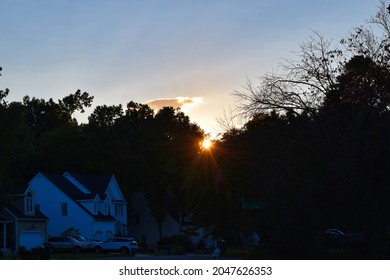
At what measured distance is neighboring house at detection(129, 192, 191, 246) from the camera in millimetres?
80812

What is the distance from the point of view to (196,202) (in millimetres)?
47625

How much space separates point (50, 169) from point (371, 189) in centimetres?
5256

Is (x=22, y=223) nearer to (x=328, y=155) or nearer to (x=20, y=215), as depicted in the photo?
(x=20, y=215)

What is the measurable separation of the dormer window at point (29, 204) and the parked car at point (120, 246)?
25.0 feet

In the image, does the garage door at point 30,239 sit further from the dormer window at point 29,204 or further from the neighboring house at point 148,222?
the neighboring house at point 148,222

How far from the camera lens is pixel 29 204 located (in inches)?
2468

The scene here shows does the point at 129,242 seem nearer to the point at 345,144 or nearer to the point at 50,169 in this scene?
the point at 50,169

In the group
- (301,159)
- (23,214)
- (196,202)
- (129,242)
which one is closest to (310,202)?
(301,159)

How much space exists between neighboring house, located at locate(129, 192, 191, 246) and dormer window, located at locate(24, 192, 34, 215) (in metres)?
19.1

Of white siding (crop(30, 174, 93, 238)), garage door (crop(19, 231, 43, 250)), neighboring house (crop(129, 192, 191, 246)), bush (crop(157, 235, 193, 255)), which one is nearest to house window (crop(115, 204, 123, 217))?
neighboring house (crop(129, 192, 191, 246))

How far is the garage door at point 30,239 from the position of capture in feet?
197

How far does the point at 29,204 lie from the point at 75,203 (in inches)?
284

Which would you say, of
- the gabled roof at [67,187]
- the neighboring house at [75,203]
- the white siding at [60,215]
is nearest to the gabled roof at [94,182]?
the neighboring house at [75,203]

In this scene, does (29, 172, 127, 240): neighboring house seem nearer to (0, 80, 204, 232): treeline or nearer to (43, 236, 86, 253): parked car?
(0, 80, 204, 232): treeline
